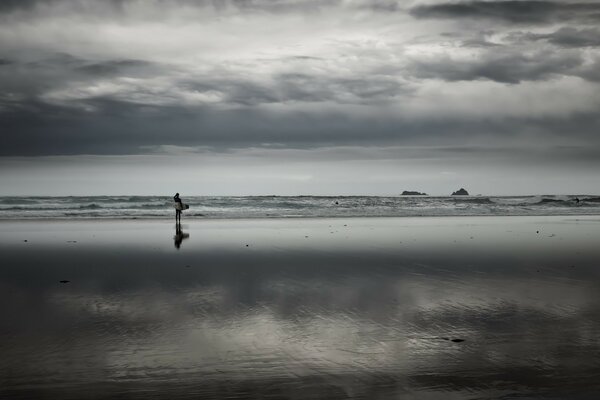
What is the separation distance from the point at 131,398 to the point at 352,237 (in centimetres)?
1666

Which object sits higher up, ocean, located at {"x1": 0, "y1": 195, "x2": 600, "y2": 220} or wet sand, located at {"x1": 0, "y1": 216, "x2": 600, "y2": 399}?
ocean, located at {"x1": 0, "y1": 195, "x2": 600, "y2": 220}

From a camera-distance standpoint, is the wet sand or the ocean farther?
the ocean

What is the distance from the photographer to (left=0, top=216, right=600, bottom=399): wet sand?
4980 millimetres

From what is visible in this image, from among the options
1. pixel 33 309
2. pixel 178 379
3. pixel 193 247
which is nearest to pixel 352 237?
pixel 193 247

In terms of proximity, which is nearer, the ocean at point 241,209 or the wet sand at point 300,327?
the wet sand at point 300,327

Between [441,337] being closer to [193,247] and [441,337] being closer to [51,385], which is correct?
[51,385]

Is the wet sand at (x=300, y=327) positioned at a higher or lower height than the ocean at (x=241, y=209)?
lower

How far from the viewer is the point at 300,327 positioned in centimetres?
700

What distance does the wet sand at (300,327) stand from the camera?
498 centimetres

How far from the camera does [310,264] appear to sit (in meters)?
13.2

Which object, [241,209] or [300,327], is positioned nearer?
[300,327]

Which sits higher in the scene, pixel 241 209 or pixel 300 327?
pixel 241 209

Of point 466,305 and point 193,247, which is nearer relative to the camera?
point 466,305

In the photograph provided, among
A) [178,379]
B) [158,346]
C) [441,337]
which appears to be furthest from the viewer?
[441,337]
